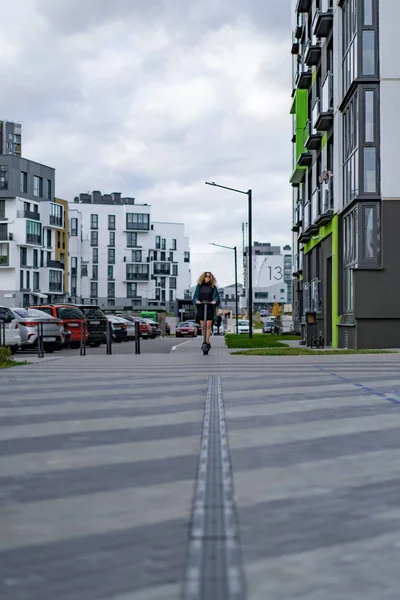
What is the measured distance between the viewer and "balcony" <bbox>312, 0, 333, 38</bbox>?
3023cm

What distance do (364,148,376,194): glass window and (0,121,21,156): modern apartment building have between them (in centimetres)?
12723

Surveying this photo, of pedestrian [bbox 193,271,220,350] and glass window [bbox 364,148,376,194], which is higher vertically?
glass window [bbox 364,148,376,194]

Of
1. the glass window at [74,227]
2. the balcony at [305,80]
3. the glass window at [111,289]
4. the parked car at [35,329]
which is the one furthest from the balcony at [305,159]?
the glass window at [111,289]

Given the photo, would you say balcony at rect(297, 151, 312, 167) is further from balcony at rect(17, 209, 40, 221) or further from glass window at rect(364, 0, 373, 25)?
balcony at rect(17, 209, 40, 221)

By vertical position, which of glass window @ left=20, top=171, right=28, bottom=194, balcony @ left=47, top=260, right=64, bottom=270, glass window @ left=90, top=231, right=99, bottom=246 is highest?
glass window @ left=20, top=171, right=28, bottom=194

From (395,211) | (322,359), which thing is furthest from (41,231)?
(322,359)

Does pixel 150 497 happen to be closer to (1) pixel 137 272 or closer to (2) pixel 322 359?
(2) pixel 322 359

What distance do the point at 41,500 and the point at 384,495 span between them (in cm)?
181

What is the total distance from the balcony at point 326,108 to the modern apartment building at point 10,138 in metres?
121

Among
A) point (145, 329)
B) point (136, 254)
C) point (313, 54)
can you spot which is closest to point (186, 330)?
point (145, 329)

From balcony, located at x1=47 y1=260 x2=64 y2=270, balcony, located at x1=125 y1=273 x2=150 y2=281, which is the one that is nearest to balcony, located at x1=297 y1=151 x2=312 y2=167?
balcony, located at x1=47 y1=260 x2=64 y2=270

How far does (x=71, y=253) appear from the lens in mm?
122250

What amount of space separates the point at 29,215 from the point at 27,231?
1626 millimetres

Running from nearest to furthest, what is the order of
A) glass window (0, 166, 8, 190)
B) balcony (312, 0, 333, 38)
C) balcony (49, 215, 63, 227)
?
balcony (312, 0, 333, 38)
glass window (0, 166, 8, 190)
balcony (49, 215, 63, 227)
